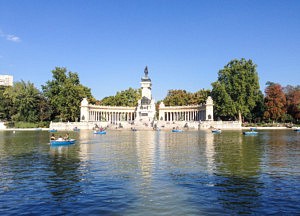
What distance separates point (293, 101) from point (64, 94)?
72.8 meters

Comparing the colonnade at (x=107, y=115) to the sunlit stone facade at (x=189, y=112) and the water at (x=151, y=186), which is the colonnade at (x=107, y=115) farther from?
the water at (x=151, y=186)

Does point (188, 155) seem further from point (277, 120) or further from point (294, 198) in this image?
point (277, 120)

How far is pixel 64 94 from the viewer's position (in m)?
101

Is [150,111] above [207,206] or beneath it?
above

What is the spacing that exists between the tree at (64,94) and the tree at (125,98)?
22.1m

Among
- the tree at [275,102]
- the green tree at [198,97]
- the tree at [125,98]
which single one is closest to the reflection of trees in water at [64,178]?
the tree at [275,102]

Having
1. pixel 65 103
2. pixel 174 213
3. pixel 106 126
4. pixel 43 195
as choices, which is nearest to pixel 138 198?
pixel 174 213

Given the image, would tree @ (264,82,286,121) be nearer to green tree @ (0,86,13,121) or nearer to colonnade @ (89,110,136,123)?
colonnade @ (89,110,136,123)

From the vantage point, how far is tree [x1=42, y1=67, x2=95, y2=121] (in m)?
99.9

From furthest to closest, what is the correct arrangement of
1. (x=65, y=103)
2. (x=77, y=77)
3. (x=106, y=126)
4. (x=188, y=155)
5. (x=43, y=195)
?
(x=77, y=77) → (x=65, y=103) → (x=106, y=126) → (x=188, y=155) → (x=43, y=195)

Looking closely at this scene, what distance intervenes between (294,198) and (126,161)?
14209 millimetres

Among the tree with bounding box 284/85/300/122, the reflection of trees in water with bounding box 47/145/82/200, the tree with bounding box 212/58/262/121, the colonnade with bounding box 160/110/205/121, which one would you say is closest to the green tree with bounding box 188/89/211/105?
the colonnade with bounding box 160/110/205/121

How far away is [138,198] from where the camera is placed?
14.6 meters

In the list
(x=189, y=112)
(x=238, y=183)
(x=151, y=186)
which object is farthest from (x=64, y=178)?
(x=189, y=112)
